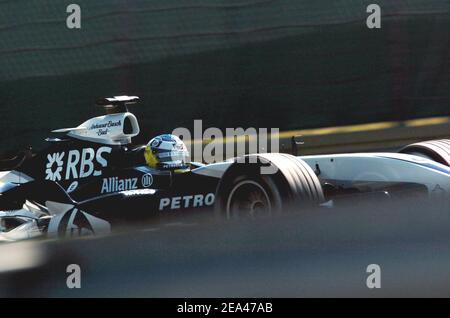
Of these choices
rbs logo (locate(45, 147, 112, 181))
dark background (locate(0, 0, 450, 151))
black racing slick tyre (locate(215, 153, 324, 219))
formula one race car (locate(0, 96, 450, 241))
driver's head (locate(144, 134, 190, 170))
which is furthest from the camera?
dark background (locate(0, 0, 450, 151))

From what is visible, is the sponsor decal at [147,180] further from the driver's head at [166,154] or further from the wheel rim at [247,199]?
the wheel rim at [247,199]

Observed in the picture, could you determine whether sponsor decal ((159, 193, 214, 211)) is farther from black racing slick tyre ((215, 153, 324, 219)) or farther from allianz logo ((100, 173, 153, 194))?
black racing slick tyre ((215, 153, 324, 219))

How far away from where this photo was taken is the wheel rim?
13.4 feet

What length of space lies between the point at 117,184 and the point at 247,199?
2056mm

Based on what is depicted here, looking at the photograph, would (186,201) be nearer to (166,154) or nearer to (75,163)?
(166,154)

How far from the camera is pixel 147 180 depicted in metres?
5.87

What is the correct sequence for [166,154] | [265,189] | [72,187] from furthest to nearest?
[72,187] → [166,154] → [265,189]

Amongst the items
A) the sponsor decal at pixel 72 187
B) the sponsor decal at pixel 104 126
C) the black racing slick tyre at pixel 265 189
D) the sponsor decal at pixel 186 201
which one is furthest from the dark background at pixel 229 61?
the black racing slick tyre at pixel 265 189

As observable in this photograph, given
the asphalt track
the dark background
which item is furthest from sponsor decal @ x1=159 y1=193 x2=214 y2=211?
the dark background

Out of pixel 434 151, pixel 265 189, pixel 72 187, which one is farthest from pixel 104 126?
Result: pixel 265 189

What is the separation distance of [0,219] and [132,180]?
1.28m

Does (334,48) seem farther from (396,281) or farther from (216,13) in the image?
(396,281)

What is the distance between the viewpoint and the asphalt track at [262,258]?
2.48 metres
